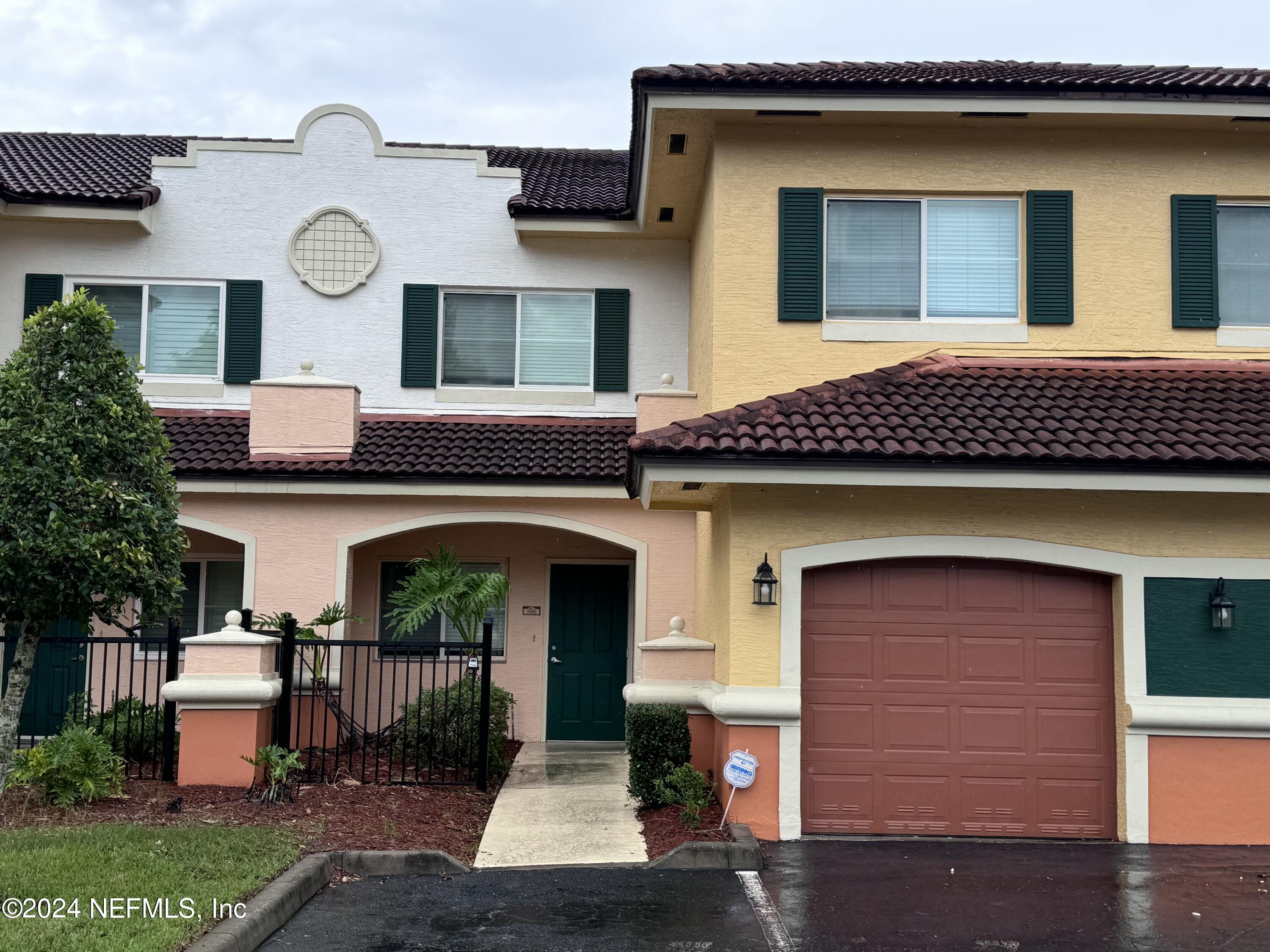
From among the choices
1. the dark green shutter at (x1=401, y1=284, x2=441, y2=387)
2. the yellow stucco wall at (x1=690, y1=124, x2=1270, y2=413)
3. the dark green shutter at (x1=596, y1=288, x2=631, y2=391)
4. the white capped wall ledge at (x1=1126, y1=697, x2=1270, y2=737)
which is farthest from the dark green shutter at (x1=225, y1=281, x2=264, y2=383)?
the white capped wall ledge at (x1=1126, y1=697, x2=1270, y2=737)

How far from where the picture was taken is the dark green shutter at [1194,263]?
11.2 meters

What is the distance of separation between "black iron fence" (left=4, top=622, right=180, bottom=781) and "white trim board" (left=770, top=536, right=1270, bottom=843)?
5501 millimetres

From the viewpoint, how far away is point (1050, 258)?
11250 millimetres

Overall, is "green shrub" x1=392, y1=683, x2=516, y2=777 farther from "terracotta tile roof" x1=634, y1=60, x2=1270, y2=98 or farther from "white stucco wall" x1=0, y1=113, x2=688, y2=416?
"terracotta tile roof" x1=634, y1=60, x2=1270, y2=98

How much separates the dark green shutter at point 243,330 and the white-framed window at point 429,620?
2999mm

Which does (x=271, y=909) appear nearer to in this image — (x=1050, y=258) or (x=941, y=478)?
(x=941, y=478)

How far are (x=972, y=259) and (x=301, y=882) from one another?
835 centimetres

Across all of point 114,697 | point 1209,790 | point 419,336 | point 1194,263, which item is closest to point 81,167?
point 419,336

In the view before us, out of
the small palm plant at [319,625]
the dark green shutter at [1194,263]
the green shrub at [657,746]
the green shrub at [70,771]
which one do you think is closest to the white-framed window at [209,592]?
the small palm plant at [319,625]

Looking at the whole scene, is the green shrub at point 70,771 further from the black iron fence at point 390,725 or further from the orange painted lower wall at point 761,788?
the orange painted lower wall at point 761,788

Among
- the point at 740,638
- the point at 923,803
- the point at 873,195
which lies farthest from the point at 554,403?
the point at 923,803

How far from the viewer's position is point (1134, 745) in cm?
930

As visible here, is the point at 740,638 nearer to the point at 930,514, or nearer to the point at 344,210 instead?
the point at 930,514

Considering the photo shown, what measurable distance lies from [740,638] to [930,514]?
6.13 feet
